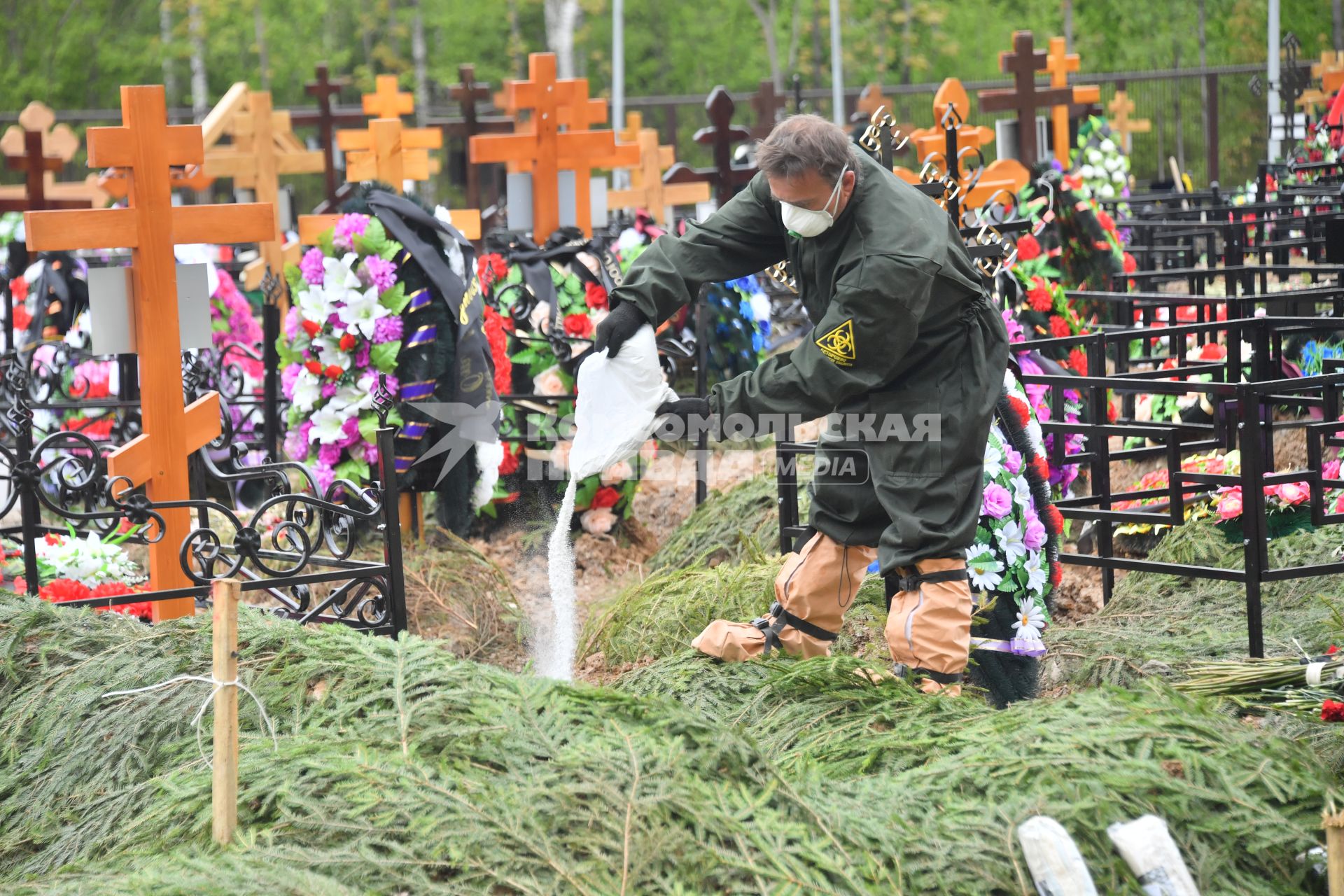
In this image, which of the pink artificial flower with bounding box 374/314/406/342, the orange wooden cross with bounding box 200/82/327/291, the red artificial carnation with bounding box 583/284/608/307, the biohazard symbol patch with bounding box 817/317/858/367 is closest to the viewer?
the biohazard symbol patch with bounding box 817/317/858/367

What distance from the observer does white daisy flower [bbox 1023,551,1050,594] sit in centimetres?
420

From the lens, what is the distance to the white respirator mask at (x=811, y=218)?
11.9ft

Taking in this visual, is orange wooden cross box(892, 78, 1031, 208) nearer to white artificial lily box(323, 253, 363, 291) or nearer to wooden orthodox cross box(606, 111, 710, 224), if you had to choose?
wooden orthodox cross box(606, 111, 710, 224)

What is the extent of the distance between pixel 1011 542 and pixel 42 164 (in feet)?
22.3

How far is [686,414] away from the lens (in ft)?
12.0

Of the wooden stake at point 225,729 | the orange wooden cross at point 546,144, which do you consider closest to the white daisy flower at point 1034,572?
the wooden stake at point 225,729

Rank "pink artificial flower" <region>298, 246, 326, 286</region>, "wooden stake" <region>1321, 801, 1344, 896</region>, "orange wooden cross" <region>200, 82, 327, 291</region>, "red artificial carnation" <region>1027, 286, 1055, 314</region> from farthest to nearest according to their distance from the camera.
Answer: "orange wooden cross" <region>200, 82, 327, 291</region> → "red artificial carnation" <region>1027, 286, 1055, 314</region> → "pink artificial flower" <region>298, 246, 326, 286</region> → "wooden stake" <region>1321, 801, 1344, 896</region>

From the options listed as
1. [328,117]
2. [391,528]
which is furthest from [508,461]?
[328,117]

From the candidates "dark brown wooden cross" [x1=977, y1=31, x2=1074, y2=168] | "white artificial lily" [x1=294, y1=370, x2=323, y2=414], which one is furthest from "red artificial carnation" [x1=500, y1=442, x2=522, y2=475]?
"dark brown wooden cross" [x1=977, y1=31, x2=1074, y2=168]

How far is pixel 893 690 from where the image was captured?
3639 mm

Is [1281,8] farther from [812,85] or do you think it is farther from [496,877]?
[496,877]

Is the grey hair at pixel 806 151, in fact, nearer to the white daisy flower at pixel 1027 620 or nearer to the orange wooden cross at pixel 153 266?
the white daisy flower at pixel 1027 620

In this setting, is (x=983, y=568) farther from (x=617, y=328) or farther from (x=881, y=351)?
(x=617, y=328)

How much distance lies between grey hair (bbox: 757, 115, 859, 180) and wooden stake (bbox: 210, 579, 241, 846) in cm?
167
